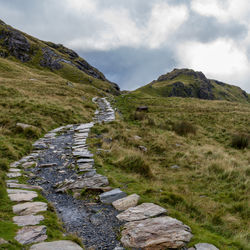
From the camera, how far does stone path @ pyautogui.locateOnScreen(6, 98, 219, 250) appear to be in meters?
4.30

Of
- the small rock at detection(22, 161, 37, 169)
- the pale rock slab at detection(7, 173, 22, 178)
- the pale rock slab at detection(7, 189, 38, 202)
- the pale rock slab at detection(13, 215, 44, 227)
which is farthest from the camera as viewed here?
the small rock at detection(22, 161, 37, 169)

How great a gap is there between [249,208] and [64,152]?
29.1 feet

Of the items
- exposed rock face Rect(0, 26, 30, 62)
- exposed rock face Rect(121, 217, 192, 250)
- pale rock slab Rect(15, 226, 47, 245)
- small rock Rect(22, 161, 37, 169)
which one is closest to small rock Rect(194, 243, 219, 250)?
exposed rock face Rect(121, 217, 192, 250)

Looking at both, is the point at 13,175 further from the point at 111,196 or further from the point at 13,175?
the point at 111,196

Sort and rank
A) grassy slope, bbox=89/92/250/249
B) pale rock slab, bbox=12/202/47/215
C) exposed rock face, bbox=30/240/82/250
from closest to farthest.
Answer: exposed rock face, bbox=30/240/82/250
pale rock slab, bbox=12/202/47/215
grassy slope, bbox=89/92/250/249

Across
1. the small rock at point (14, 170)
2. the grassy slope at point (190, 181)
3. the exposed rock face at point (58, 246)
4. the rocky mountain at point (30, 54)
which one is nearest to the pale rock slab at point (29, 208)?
the exposed rock face at point (58, 246)

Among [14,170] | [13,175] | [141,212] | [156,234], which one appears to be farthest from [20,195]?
[156,234]

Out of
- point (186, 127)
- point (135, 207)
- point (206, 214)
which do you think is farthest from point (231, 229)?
point (186, 127)

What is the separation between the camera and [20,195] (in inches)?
234

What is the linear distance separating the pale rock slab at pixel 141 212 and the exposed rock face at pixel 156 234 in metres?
0.23

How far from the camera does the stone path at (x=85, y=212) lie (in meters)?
4.30

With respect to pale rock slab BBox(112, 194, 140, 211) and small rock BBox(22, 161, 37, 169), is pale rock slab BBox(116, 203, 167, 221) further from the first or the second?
small rock BBox(22, 161, 37, 169)

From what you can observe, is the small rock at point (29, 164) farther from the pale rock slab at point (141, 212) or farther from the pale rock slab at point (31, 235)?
the pale rock slab at point (141, 212)

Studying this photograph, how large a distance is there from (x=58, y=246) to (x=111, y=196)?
2868mm
